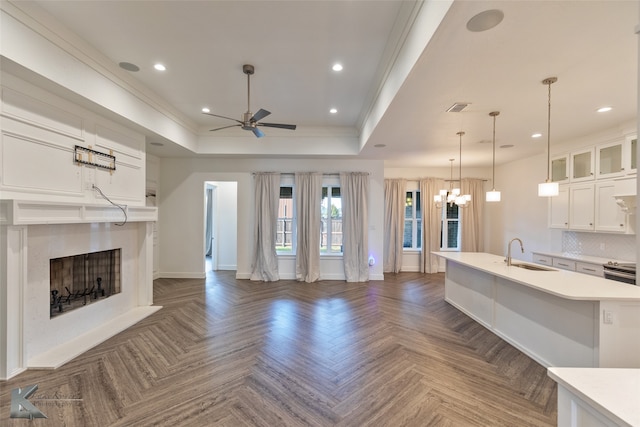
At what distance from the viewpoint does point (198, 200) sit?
6.00m

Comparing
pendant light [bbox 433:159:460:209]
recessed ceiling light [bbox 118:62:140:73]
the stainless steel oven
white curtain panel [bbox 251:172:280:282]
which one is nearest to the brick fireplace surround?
recessed ceiling light [bbox 118:62:140:73]

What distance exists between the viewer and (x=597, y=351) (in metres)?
2.14

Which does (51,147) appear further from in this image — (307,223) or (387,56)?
(307,223)

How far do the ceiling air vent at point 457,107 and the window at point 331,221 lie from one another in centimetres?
329

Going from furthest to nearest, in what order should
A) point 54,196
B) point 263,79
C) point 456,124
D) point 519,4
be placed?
point 456,124 < point 263,79 < point 54,196 < point 519,4

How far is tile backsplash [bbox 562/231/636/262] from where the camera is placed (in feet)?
13.4

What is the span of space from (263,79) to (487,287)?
14.2 feet

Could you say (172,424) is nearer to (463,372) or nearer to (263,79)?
(463,372)

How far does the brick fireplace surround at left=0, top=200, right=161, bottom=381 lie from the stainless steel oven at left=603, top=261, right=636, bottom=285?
694 cm

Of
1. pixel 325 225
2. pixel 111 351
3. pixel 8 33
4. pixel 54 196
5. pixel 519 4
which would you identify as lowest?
pixel 111 351

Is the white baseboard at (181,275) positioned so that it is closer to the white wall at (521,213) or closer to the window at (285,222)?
the window at (285,222)

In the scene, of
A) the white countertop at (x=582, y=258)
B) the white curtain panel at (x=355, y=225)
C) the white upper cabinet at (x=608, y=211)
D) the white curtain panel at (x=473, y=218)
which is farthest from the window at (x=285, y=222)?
the white upper cabinet at (x=608, y=211)

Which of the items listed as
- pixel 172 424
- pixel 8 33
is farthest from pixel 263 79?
pixel 172 424

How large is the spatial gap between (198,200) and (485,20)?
19.6ft
